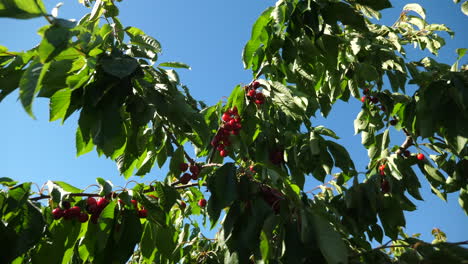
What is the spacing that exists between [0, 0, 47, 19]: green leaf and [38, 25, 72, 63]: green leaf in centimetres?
6

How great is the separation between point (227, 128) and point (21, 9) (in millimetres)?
1392

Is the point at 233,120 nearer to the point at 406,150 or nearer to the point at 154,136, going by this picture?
the point at 154,136

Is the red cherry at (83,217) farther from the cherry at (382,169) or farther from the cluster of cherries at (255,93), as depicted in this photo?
the cherry at (382,169)

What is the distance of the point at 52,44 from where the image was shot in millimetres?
1225

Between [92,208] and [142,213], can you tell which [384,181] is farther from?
[92,208]

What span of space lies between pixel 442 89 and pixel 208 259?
5.77 feet

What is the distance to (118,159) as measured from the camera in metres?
2.42

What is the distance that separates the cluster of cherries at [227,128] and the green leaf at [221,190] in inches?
26.0

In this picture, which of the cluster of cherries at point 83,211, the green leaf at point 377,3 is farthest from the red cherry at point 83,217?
the green leaf at point 377,3

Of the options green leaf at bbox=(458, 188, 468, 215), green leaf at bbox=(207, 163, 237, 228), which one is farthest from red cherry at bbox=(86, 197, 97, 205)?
green leaf at bbox=(458, 188, 468, 215)

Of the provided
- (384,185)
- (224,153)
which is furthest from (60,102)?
(384,185)

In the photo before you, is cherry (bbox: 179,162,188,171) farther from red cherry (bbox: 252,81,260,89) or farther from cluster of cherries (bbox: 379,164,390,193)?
cluster of cherries (bbox: 379,164,390,193)

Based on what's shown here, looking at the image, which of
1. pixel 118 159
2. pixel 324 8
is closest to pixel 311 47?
pixel 324 8

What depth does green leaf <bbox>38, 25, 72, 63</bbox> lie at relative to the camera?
1.23 m
